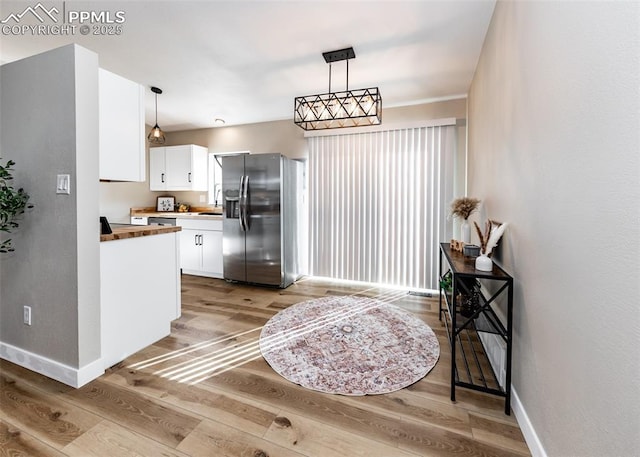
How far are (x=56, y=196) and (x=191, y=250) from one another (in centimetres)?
283

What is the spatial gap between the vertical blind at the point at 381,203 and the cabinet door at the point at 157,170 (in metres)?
2.77

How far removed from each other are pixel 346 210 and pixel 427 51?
2.19 m

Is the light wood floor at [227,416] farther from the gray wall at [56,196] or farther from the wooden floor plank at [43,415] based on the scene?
the gray wall at [56,196]

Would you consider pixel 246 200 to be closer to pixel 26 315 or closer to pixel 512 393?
pixel 26 315

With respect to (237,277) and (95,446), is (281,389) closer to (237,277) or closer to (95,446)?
(95,446)

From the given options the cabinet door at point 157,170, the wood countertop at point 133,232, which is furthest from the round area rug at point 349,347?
the cabinet door at point 157,170

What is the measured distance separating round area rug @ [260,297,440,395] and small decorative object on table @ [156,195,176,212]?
3.43m

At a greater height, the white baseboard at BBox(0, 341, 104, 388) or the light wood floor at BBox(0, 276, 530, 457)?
the white baseboard at BBox(0, 341, 104, 388)

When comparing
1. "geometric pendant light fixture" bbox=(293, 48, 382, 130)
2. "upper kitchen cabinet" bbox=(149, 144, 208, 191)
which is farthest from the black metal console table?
"upper kitchen cabinet" bbox=(149, 144, 208, 191)

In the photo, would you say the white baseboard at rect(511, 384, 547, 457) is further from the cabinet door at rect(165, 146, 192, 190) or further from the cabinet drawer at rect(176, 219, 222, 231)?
the cabinet door at rect(165, 146, 192, 190)

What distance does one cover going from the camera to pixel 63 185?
178 centimetres

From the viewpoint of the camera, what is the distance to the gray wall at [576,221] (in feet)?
2.50

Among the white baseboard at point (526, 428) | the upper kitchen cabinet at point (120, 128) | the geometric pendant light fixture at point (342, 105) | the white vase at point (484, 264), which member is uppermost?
the geometric pendant light fixture at point (342, 105)

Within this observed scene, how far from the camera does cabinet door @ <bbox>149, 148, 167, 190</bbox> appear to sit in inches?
202
